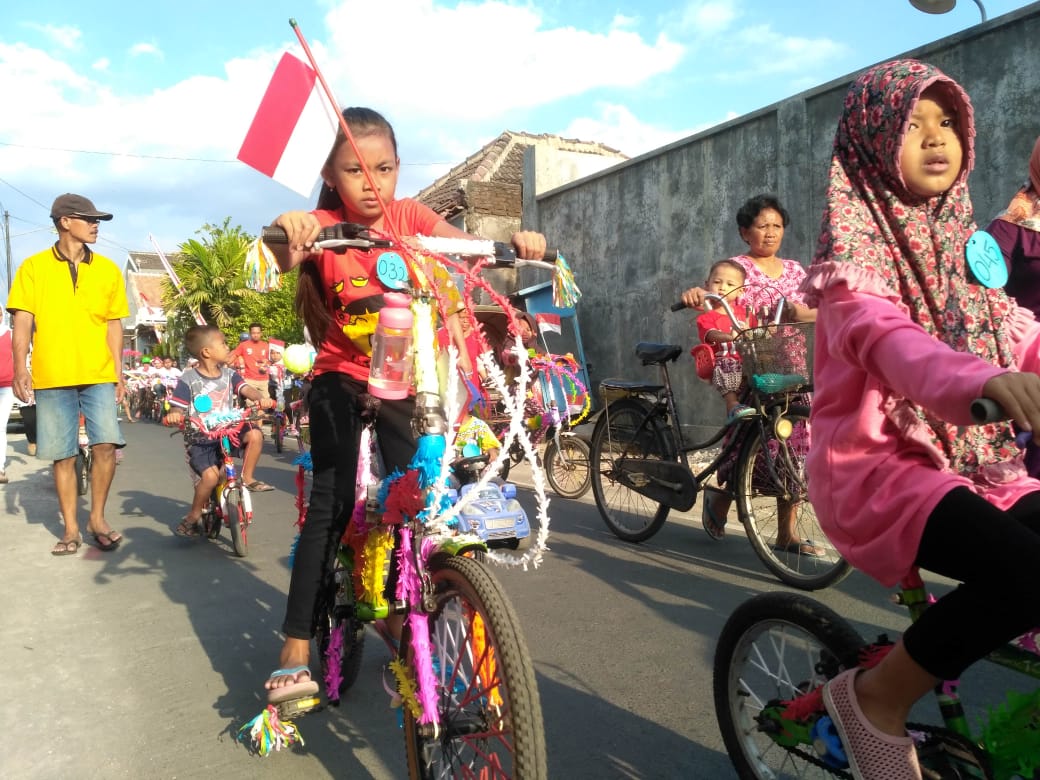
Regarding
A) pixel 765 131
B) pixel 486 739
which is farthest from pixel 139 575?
pixel 765 131

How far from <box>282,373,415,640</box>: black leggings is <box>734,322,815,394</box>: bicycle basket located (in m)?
2.20

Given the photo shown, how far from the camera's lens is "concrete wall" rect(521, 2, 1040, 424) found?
7.33 meters

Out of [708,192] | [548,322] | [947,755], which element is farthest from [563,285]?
[548,322]

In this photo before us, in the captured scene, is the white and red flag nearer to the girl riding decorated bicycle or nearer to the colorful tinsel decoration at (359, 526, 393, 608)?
the girl riding decorated bicycle

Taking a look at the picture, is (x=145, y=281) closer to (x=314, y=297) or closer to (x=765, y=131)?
(x=765, y=131)

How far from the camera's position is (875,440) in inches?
65.5

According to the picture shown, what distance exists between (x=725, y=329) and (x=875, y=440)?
337 cm

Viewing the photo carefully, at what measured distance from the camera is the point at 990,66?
24.3 feet

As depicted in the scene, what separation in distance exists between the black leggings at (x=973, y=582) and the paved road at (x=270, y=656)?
121 centimetres

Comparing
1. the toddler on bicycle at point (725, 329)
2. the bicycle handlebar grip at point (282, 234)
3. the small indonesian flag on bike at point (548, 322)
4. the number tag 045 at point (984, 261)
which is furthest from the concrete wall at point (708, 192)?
the bicycle handlebar grip at point (282, 234)

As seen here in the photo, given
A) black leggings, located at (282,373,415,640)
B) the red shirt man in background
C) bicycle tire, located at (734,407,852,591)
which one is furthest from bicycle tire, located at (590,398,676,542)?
the red shirt man in background

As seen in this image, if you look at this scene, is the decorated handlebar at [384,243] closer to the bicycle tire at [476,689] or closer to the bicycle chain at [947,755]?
the bicycle tire at [476,689]

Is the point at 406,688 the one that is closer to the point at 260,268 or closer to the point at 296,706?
the point at 296,706

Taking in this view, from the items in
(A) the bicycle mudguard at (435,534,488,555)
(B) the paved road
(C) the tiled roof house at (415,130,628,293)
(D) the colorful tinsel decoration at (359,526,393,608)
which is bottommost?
(B) the paved road
